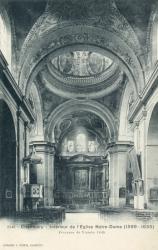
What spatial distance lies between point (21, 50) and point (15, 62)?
1.45ft

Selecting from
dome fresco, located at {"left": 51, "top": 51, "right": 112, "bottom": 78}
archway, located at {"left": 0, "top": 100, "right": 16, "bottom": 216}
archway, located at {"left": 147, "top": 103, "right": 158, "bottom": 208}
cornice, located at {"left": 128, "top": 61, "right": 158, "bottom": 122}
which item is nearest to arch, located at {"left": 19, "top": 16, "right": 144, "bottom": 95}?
cornice, located at {"left": 128, "top": 61, "right": 158, "bottom": 122}

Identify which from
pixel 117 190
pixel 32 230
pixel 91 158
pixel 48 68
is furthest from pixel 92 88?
pixel 32 230

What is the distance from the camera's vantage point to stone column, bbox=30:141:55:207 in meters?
23.6

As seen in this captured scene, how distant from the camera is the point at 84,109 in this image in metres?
24.2

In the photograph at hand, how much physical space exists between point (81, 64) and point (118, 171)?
620cm

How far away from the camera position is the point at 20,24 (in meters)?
13.3

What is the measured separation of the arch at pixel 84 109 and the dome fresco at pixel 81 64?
173 centimetres

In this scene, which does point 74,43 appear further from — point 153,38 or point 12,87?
point 12,87

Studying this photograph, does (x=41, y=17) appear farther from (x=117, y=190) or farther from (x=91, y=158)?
(x=91, y=158)

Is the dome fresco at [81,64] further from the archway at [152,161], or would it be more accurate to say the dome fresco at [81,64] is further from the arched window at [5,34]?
the archway at [152,161]

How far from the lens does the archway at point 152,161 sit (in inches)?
533

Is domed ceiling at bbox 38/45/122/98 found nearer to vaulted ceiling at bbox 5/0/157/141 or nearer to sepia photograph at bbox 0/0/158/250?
sepia photograph at bbox 0/0/158/250

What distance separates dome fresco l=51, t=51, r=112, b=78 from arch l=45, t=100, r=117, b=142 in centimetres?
173

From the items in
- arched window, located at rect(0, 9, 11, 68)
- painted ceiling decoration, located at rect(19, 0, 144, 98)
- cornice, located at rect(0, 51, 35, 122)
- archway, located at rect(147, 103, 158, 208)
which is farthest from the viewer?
archway, located at rect(147, 103, 158, 208)
